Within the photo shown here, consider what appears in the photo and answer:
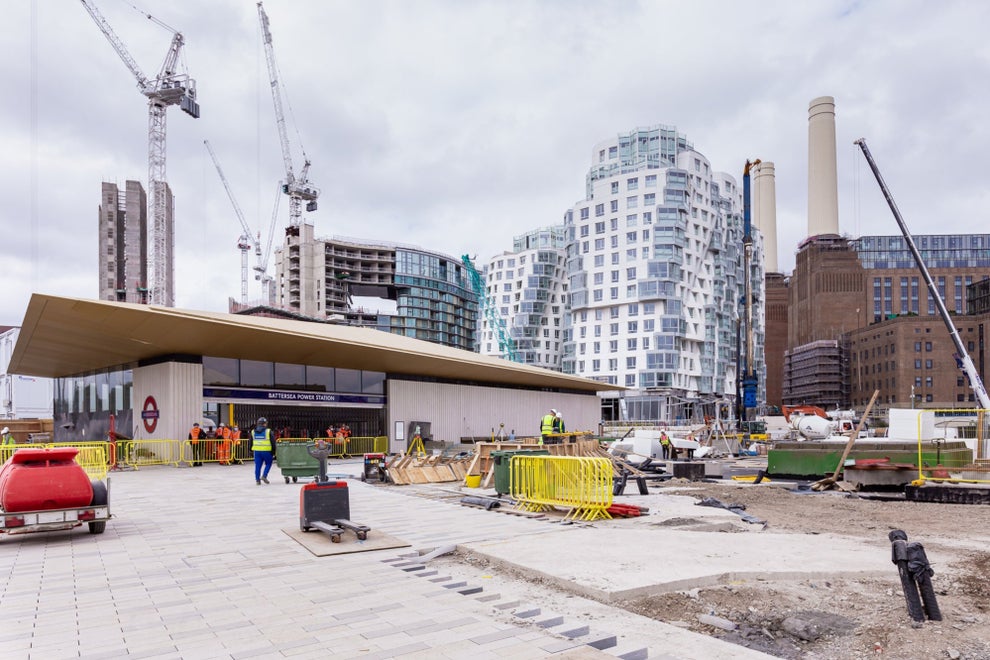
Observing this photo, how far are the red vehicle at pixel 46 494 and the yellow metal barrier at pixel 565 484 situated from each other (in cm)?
745

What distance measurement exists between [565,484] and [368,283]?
138146 millimetres

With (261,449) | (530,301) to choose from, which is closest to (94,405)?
(261,449)

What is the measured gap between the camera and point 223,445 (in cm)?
2842

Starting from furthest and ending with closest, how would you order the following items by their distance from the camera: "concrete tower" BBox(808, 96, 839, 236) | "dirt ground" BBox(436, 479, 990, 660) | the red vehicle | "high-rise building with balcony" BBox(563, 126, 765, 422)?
1. "concrete tower" BBox(808, 96, 839, 236)
2. "high-rise building with balcony" BBox(563, 126, 765, 422)
3. the red vehicle
4. "dirt ground" BBox(436, 479, 990, 660)

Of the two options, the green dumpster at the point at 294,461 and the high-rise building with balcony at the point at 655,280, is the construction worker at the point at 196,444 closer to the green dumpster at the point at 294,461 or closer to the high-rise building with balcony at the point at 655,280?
the green dumpster at the point at 294,461

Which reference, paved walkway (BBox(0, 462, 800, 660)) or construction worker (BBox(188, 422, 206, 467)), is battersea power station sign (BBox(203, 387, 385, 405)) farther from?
paved walkway (BBox(0, 462, 800, 660))

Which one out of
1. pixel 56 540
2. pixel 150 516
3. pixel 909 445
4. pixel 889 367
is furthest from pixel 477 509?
pixel 889 367

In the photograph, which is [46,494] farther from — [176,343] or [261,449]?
[176,343]

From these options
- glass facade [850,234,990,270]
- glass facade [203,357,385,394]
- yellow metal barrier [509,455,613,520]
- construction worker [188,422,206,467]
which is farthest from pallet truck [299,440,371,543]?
glass facade [850,234,990,270]

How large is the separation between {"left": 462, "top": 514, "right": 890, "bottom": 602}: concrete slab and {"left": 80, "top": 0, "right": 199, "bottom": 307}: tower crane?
4658 inches

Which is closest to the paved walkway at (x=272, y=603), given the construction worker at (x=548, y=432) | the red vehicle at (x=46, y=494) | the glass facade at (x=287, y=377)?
the red vehicle at (x=46, y=494)

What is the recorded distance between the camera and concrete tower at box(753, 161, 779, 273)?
580 ft

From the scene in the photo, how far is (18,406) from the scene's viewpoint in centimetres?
6550

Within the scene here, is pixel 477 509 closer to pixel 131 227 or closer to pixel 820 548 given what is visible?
pixel 820 548
